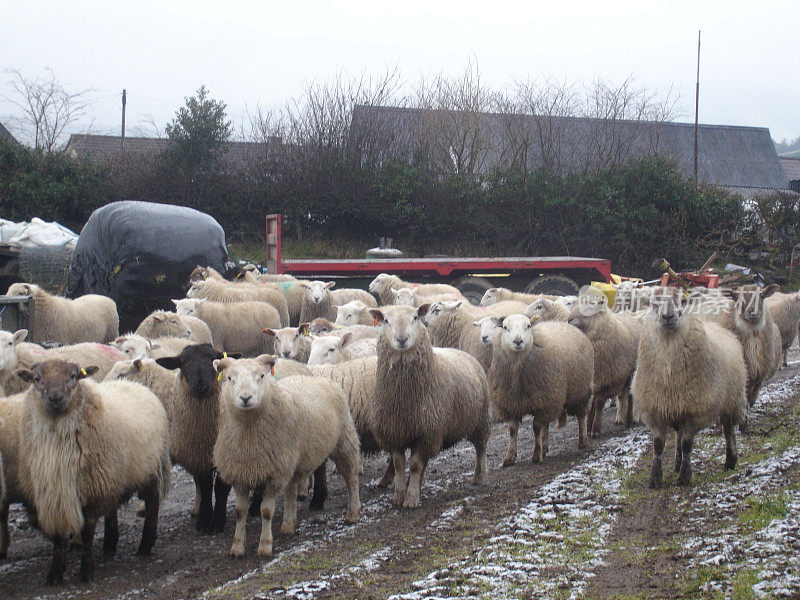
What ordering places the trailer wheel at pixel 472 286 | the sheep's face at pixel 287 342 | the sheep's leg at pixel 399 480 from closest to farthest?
the sheep's leg at pixel 399 480
the sheep's face at pixel 287 342
the trailer wheel at pixel 472 286

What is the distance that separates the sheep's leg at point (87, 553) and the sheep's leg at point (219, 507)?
1.12 meters

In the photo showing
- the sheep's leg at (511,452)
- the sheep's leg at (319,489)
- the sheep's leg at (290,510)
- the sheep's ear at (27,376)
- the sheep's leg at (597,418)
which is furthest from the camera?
the sheep's leg at (597,418)

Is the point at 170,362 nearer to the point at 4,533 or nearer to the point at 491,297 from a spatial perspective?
the point at 4,533

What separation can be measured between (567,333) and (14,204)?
20368 millimetres

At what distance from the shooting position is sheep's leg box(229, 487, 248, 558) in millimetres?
5422

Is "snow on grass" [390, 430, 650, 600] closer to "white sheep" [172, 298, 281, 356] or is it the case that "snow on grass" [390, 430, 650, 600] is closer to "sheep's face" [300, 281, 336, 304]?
"white sheep" [172, 298, 281, 356]

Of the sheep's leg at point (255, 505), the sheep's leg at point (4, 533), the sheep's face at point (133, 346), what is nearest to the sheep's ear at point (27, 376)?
the sheep's leg at point (4, 533)

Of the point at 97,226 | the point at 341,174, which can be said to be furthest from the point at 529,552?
the point at 341,174

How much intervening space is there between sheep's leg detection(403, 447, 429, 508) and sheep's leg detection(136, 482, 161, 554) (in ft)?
6.60

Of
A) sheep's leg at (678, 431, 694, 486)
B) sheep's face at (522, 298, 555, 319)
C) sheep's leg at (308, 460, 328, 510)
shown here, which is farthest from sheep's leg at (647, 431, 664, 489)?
sheep's face at (522, 298, 555, 319)

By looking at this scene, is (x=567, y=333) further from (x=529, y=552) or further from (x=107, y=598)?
(x=107, y=598)

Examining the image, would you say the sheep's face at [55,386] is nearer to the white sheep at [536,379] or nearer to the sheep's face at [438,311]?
the white sheep at [536,379]

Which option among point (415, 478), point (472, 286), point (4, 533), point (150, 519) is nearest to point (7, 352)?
point (4, 533)

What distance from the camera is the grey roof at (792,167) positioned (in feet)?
178
